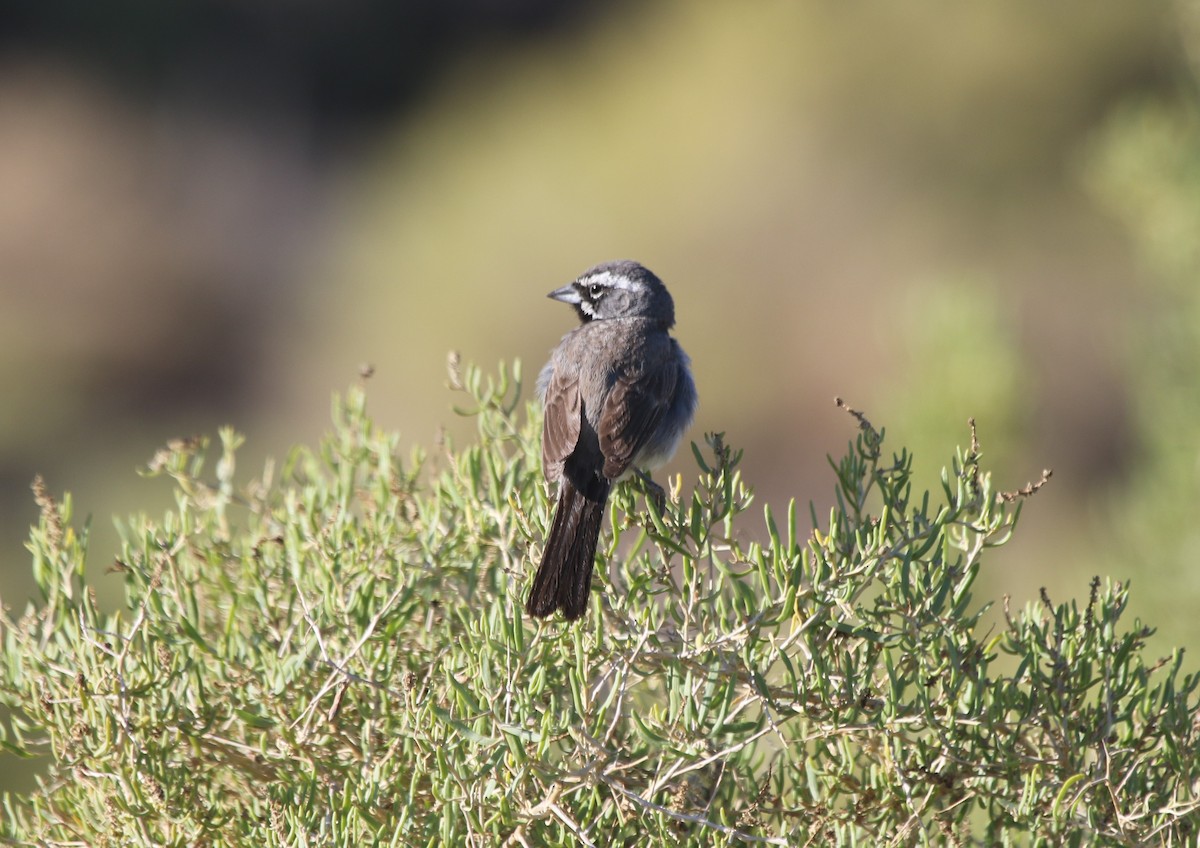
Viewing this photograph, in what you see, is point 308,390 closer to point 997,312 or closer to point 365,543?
point 997,312

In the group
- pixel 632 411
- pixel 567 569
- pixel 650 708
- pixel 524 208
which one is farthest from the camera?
pixel 524 208

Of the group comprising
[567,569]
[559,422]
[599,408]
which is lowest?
[567,569]

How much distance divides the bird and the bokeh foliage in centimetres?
6

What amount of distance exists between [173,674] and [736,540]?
2.97ft

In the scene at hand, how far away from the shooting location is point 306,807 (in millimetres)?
1706

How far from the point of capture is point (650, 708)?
189cm

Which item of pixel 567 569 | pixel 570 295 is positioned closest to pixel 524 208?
pixel 570 295

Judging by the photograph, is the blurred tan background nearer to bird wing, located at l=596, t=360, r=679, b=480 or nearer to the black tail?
bird wing, located at l=596, t=360, r=679, b=480

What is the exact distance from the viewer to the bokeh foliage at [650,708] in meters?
1.70

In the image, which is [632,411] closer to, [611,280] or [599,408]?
[599,408]

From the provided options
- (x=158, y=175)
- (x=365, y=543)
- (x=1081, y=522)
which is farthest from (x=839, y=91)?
(x=365, y=543)

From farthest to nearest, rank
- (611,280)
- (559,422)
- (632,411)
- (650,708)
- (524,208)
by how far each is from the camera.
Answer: (524,208) < (611,280) < (632,411) < (559,422) < (650,708)

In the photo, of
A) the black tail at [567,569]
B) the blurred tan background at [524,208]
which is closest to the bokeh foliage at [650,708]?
the black tail at [567,569]

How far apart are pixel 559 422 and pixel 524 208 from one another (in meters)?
12.0
